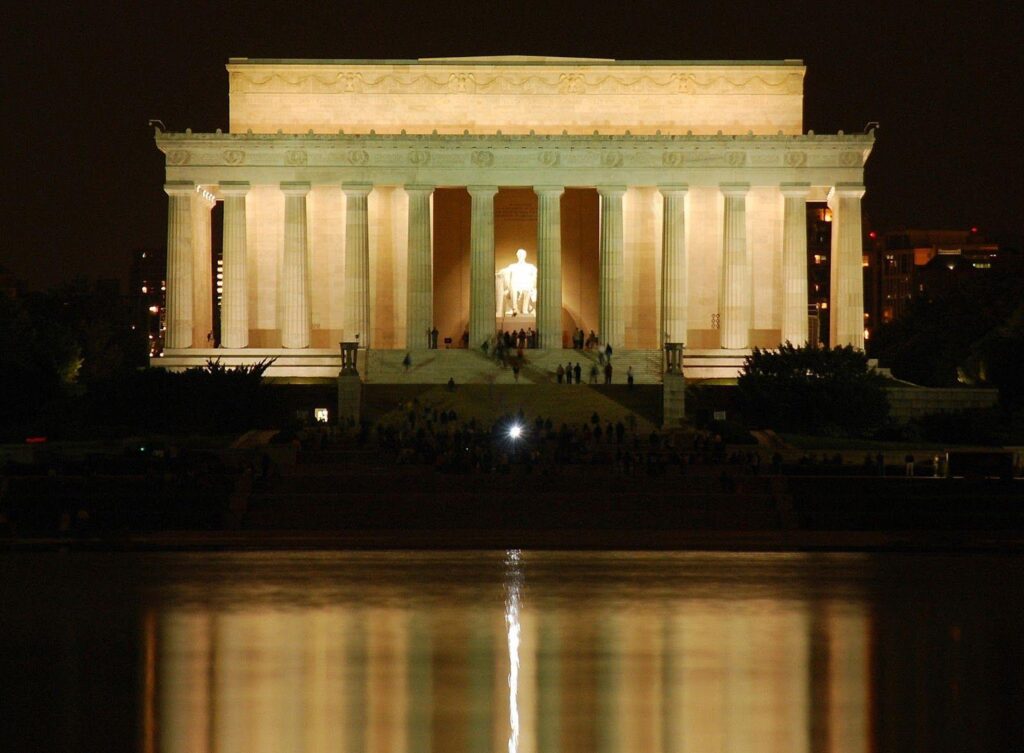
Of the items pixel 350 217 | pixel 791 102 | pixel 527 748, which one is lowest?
pixel 527 748

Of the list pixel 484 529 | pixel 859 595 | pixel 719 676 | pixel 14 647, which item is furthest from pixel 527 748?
pixel 484 529

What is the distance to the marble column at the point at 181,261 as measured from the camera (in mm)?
92625

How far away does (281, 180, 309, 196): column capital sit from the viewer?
305 ft

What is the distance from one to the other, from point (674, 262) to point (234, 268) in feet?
77.3

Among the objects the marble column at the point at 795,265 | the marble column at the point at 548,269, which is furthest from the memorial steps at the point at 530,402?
the marble column at the point at 795,265

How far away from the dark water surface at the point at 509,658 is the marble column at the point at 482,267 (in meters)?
51.8

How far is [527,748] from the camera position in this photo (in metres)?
21.2

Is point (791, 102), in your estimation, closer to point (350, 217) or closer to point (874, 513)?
point (350, 217)

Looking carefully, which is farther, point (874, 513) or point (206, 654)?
point (874, 513)

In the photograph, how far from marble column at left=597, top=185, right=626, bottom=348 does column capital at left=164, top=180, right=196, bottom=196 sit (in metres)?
21.6

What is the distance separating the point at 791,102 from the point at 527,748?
3083 inches

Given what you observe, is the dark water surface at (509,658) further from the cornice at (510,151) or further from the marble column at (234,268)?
the cornice at (510,151)

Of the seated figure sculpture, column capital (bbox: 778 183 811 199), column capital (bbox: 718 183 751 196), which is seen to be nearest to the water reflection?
column capital (bbox: 718 183 751 196)

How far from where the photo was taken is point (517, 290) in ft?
322
